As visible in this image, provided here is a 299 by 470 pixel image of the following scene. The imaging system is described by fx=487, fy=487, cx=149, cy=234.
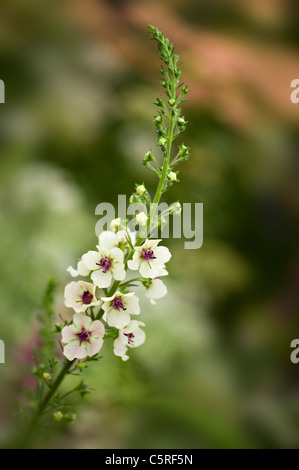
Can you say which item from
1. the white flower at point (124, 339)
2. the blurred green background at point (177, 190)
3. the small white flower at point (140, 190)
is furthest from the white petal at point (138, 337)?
the blurred green background at point (177, 190)

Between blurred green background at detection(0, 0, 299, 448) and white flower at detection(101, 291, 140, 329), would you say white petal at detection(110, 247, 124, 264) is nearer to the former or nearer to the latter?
white flower at detection(101, 291, 140, 329)

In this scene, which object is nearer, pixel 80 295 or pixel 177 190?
pixel 80 295

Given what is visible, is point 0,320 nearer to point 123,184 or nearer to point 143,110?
point 123,184

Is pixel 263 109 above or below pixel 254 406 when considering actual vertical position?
above

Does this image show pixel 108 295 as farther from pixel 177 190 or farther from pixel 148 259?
pixel 177 190

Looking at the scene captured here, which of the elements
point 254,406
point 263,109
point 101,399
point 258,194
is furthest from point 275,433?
point 263,109

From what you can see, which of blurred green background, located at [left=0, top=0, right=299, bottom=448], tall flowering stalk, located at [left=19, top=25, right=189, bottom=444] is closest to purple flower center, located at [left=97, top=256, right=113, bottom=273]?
tall flowering stalk, located at [left=19, top=25, right=189, bottom=444]

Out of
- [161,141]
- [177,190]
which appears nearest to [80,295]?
[161,141]
